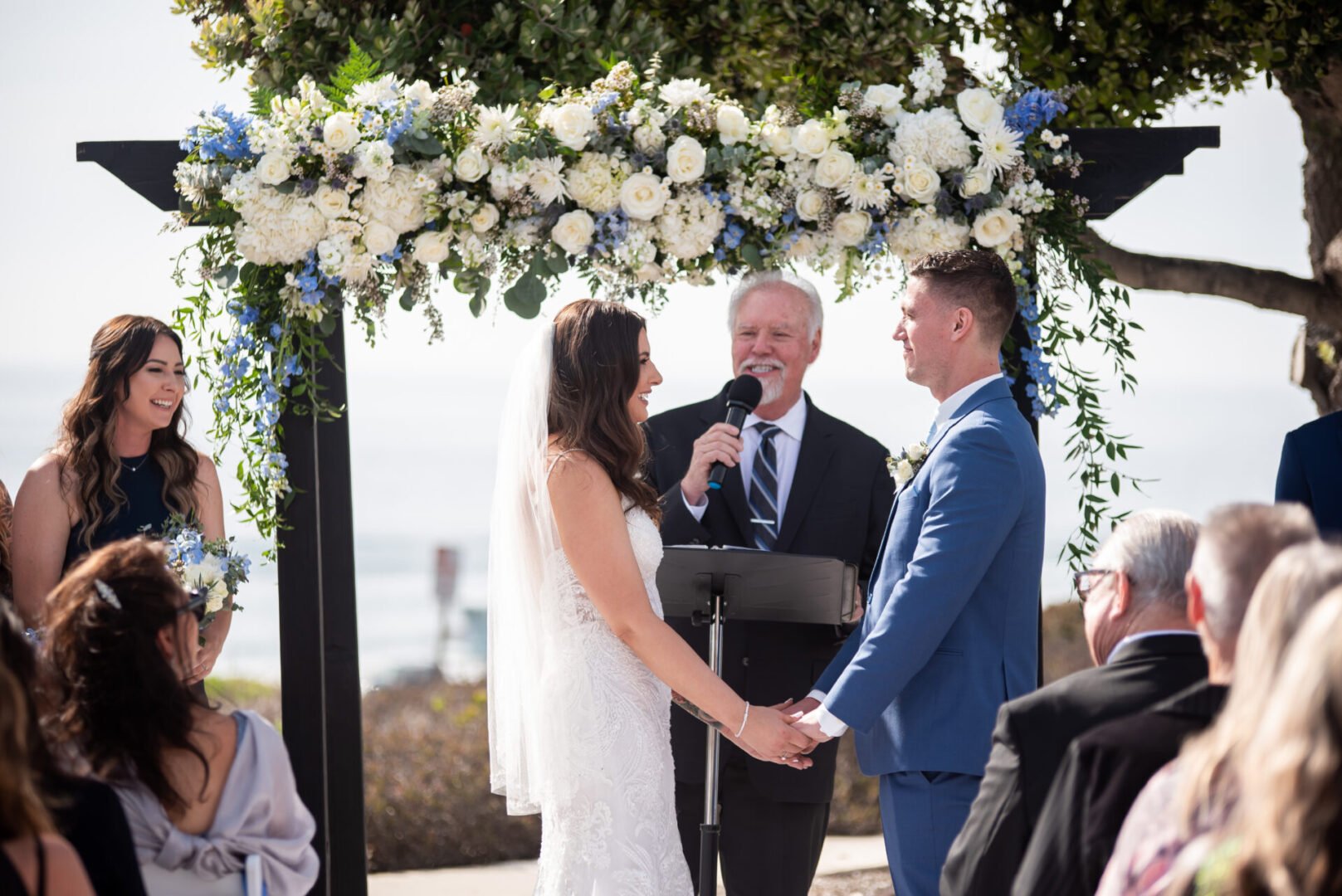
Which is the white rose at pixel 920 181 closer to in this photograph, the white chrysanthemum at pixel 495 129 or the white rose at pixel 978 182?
the white rose at pixel 978 182

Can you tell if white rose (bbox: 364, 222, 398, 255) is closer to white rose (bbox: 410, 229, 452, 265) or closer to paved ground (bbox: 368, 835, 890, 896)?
white rose (bbox: 410, 229, 452, 265)

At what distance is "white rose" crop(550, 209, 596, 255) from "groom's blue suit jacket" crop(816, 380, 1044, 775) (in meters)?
1.19

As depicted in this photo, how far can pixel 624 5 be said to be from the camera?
514 centimetres

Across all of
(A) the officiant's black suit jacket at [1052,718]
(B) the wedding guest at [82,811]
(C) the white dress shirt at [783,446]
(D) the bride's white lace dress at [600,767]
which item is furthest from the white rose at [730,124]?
(B) the wedding guest at [82,811]

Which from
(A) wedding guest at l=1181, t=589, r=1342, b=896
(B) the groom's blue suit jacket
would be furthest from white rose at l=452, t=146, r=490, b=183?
(A) wedding guest at l=1181, t=589, r=1342, b=896

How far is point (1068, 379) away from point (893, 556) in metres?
1.03

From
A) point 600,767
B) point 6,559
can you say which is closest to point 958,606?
point 600,767

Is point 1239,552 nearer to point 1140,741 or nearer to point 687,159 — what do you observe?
point 1140,741

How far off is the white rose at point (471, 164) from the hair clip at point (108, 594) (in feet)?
5.92

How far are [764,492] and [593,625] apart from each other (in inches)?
43.5

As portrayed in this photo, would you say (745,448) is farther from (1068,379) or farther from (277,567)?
(277,567)

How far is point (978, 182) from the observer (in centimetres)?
361

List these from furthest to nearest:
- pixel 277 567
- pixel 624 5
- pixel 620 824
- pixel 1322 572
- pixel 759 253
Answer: pixel 624 5 → pixel 277 567 → pixel 759 253 → pixel 620 824 → pixel 1322 572

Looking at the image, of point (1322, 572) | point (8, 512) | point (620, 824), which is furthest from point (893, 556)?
point (8, 512)
